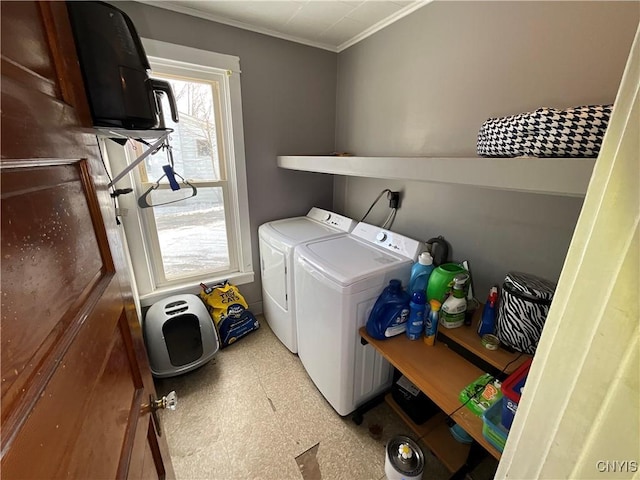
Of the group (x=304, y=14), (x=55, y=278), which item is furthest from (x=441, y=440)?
(x=304, y=14)

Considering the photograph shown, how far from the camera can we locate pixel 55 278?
0.41 meters

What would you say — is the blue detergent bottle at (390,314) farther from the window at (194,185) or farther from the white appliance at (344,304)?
the window at (194,185)

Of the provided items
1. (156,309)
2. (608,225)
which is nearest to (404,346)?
(608,225)

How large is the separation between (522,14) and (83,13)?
1595 millimetres

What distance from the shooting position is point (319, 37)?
6.70 feet

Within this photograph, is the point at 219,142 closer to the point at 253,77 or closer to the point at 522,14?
the point at 253,77

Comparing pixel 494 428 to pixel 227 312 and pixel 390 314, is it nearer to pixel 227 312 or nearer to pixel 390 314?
→ pixel 390 314

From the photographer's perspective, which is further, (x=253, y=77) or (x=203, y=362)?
(x=253, y=77)

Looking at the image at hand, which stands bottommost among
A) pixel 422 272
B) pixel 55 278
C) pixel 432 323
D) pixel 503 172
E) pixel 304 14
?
pixel 432 323

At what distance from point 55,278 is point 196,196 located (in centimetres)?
184

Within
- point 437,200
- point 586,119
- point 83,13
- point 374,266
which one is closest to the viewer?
point 83,13

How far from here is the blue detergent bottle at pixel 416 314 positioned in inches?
51.1

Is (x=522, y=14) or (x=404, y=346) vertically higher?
(x=522, y=14)

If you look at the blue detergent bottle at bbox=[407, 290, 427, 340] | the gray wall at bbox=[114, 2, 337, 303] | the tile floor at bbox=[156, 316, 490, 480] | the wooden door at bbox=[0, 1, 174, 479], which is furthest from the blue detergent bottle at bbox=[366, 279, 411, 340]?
the gray wall at bbox=[114, 2, 337, 303]
